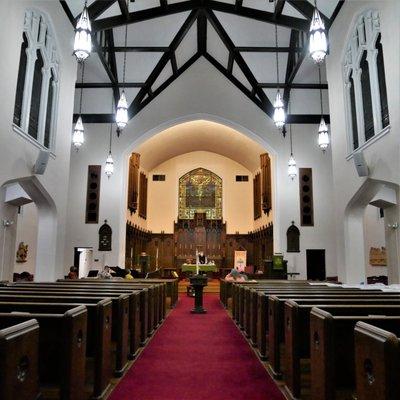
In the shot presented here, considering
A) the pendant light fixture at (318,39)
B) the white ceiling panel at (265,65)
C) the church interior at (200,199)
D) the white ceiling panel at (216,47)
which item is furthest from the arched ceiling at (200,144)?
the pendant light fixture at (318,39)

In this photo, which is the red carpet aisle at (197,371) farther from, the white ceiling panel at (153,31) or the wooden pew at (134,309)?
the white ceiling panel at (153,31)

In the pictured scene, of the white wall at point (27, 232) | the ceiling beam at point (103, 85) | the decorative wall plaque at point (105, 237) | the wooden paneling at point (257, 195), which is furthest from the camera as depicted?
the wooden paneling at point (257, 195)

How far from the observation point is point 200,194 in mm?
20969

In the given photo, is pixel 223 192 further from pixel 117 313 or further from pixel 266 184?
pixel 117 313

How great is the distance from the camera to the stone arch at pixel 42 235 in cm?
882

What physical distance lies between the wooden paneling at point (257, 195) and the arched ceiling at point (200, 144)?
658 mm

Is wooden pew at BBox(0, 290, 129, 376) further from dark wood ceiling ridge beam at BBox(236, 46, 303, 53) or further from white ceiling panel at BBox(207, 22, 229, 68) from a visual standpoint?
white ceiling panel at BBox(207, 22, 229, 68)

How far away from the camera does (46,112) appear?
30.3 ft

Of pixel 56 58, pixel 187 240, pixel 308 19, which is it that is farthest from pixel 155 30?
pixel 187 240

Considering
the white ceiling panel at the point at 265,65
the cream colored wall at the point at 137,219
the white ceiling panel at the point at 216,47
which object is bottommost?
the cream colored wall at the point at 137,219

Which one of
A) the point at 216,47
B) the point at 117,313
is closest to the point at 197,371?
the point at 117,313

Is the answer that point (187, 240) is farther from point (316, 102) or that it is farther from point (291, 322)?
point (291, 322)

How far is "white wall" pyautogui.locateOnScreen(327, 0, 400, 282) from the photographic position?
712 centimetres

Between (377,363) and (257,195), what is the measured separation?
679 inches
